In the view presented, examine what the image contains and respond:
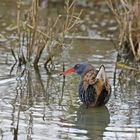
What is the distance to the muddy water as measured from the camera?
6832 mm

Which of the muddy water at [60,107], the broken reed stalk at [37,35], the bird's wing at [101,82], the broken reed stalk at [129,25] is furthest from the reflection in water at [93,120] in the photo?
the broken reed stalk at [129,25]

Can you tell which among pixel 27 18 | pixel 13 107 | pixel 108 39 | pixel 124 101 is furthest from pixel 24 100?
pixel 108 39

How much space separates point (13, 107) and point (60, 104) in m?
0.62

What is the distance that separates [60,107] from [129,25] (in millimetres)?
2869

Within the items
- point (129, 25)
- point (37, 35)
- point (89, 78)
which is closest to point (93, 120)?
point (89, 78)

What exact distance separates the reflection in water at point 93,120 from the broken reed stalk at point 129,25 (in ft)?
8.14

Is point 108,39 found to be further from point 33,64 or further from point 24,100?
point 24,100

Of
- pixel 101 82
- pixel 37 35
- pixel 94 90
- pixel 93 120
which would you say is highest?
pixel 37 35

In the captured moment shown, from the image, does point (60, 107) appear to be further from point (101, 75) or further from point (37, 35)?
point (37, 35)

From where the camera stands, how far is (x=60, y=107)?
7.90 metres

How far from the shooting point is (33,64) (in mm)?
10094

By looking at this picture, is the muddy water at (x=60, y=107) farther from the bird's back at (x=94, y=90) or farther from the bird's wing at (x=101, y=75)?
the bird's wing at (x=101, y=75)

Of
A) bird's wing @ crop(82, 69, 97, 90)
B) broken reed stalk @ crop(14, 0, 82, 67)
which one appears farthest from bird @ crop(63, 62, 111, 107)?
broken reed stalk @ crop(14, 0, 82, 67)

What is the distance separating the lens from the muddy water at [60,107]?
683 centimetres
